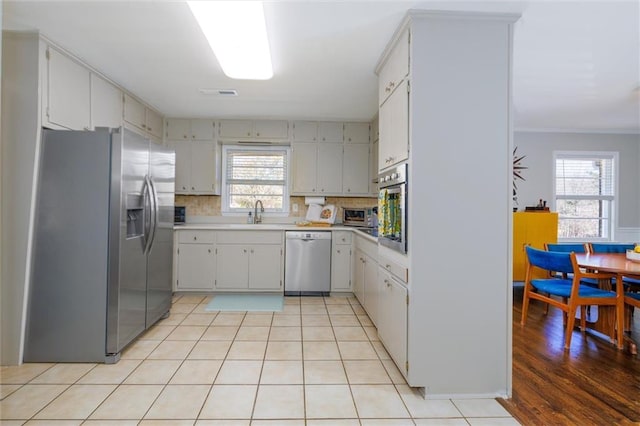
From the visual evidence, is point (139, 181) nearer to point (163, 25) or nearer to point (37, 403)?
point (163, 25)

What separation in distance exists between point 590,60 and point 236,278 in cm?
424

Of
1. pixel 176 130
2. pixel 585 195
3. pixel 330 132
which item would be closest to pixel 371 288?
pixel 330 132

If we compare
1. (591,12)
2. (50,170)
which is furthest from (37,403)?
(591,12)

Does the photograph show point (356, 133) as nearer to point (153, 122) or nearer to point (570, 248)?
point (153, 122)

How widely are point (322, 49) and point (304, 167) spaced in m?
2.26

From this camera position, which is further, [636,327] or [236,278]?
[236,278]

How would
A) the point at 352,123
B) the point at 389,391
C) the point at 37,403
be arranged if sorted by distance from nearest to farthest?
the point at 37,403
the point at 389,391
the point at 352,123

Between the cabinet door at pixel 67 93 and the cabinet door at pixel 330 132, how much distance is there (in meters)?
2.71

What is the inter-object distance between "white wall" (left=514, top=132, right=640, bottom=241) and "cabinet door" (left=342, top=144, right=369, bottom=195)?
257 cm

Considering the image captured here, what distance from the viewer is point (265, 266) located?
4.46 metres

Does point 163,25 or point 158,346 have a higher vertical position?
point 163,25

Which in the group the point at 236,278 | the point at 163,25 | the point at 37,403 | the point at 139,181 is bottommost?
the point at 37,403

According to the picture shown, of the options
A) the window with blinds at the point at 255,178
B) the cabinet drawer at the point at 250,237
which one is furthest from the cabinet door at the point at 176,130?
the cabinet drawer at the point at 250,237

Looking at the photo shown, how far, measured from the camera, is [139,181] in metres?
2.92
